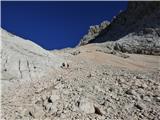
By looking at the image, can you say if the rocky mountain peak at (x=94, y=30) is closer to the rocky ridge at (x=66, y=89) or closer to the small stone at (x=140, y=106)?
the rocky ridge at (x=66, y=89)

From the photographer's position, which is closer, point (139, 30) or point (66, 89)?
point (66, 89)

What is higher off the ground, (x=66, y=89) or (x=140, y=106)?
(x=66, y=89)

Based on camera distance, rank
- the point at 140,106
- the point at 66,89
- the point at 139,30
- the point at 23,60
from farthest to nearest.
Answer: the point at 139,30 < the point at 23,60 < the point at 66,89 < the point at 140,106

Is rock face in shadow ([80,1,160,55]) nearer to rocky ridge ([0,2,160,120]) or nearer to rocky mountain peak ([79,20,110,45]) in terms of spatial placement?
rocky mountain peak ([79,20,110,45])

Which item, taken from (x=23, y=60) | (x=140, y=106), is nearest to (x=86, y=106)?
(x=140, y=106)

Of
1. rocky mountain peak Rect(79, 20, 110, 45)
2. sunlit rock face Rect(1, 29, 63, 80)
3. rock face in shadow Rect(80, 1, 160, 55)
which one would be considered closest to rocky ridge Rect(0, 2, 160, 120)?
sunlit rock face Rect(1, 29, 63, 80)

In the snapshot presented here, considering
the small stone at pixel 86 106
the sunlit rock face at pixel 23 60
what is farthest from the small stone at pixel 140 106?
the sunlit rock face at pixel 23 60

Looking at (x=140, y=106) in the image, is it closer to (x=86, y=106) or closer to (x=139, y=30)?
(x=86, y=106)
